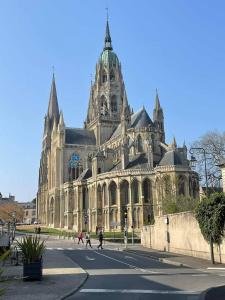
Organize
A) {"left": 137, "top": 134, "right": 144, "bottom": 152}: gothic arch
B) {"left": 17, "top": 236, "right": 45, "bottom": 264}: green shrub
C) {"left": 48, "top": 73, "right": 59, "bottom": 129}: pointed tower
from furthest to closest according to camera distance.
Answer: {"left": 48, "top": 73, "right": 59, "bottom": 129}: pointed tower → {"left": 137, "top": 134, "right": 144, "bottom": 152}: gothic arch → {"left": 17, "top": 236, "right": 45, "bottom": 264}: green shrub

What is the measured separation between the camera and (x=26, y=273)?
45.8ft

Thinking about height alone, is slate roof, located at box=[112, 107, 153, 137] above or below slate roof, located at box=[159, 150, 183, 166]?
above

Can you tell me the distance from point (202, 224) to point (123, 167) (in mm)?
53667

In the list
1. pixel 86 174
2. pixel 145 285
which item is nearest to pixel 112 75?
pixel 86 174

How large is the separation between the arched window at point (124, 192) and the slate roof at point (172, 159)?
7476 mm

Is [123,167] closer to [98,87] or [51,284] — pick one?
[98,87]

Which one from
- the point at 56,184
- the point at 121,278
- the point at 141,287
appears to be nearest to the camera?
the point at 141,287

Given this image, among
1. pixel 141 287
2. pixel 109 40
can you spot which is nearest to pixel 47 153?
pixel 109 40

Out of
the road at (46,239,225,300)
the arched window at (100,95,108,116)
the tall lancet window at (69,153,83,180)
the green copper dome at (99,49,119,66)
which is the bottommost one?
the road at (46,239,225,300)

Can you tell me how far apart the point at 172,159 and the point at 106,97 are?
37227 millimetres

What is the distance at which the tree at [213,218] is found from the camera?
64.5 ft

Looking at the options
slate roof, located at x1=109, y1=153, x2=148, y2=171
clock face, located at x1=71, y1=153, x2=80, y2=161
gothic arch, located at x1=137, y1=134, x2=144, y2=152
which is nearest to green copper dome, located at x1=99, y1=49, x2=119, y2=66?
clock face, located at x1=71, y1=153, x2=80, y2=161

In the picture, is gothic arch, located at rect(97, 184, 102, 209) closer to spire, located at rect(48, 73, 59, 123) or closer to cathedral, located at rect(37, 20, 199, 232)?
cathedral, located at rect(37, 20, 199, 232)

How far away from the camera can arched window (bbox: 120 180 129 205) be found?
7325cm
